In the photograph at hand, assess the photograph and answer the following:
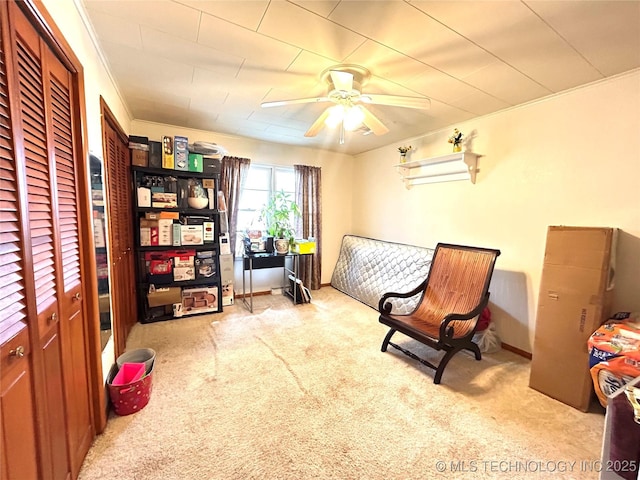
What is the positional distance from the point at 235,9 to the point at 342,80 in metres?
0.74

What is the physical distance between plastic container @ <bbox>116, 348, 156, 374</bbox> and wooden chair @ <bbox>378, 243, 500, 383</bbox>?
1.97m

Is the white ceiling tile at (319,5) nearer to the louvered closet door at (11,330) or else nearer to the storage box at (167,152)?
the louvered closet door at (11,330)

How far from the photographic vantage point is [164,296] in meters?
3.29

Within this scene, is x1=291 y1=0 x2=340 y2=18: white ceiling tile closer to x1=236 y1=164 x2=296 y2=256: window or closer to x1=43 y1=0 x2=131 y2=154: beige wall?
x1=43 y1=0 x2=131 y2=154: beige wall

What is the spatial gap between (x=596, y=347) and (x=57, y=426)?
116 inches

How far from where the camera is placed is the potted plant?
13.1 feet

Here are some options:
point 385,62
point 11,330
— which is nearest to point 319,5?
point 385,62

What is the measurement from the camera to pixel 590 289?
194 centimetres

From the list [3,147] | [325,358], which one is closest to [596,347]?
[325,358]

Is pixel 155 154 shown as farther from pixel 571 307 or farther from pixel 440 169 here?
pixel 571 307

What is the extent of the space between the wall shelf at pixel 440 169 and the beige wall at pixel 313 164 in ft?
4.17

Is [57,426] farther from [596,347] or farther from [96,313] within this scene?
[596,347]

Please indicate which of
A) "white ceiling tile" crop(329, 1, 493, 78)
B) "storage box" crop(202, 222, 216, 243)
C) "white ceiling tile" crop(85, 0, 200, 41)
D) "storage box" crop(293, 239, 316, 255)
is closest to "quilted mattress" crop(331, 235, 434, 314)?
"storage box" crop(293, 239, 316, 255)

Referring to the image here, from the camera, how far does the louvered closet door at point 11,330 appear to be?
85cm
